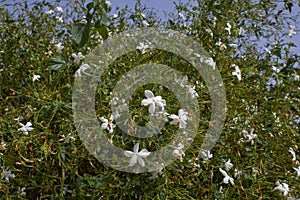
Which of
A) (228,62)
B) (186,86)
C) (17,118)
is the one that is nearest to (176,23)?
→ (228,62)

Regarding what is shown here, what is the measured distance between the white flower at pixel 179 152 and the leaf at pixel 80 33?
1.25 feet

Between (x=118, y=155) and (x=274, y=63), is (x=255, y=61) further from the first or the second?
(x=118, y=155)

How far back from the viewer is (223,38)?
1734 millimetres

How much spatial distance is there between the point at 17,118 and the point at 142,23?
0.62 metres

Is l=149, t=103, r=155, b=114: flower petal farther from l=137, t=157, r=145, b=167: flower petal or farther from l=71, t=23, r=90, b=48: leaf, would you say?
l=71, t=23, r=90, b=48: leaf

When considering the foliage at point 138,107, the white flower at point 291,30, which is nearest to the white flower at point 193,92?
the foliage at point 138,107

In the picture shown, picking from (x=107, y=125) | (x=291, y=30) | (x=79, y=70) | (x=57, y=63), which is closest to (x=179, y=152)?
(x=107, y=125)

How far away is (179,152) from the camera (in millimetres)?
1221

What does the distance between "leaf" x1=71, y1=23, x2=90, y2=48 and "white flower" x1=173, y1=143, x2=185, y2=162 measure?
381 millimetres

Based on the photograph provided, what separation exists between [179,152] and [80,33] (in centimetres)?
43

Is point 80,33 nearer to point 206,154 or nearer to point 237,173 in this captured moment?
point 206,154

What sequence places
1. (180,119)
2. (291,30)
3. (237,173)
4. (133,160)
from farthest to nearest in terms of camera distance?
(291,30), (237,173), (180,119), (133,160)

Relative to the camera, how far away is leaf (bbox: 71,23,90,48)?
131 cm

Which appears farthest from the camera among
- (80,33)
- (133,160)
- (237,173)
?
(237,173)
